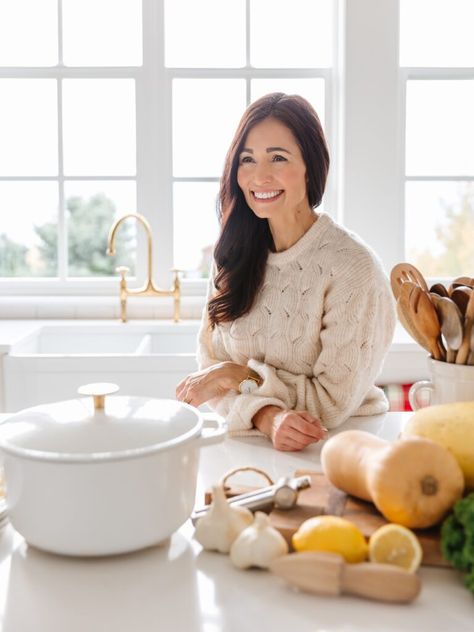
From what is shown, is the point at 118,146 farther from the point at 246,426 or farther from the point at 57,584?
the point at 57,584

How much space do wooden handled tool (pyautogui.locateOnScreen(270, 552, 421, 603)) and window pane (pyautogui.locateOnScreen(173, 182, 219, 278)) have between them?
8.97ft

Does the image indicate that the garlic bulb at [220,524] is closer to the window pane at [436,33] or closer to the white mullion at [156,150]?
the white mullion at [156,150]

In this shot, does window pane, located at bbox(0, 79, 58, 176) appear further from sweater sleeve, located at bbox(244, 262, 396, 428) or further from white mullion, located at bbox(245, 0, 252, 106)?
sweater sleeve, located at bbox(244, 262, 396, 428)

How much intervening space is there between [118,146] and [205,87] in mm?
460

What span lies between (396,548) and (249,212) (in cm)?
122

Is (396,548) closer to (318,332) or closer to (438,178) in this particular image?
(318,332)

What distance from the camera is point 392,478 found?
834 mm

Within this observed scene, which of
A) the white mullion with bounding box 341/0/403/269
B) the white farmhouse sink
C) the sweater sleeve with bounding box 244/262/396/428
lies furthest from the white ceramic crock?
the white mullion with bounding box 341/0/403/269

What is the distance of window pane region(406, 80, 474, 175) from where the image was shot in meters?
3.37

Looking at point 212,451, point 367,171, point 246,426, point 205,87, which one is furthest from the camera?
point 205,87

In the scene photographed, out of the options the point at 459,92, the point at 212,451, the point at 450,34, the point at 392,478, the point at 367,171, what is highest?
the point at 450,34

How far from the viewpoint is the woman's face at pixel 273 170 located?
5.76 ft

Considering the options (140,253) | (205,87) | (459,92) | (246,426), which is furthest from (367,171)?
(246,426)

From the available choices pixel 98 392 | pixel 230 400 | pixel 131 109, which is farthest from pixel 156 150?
pixel 98 392
